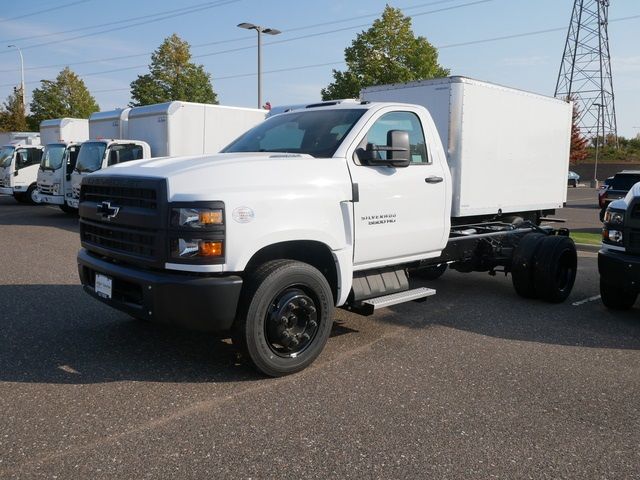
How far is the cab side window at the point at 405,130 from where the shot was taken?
5238 millimetres

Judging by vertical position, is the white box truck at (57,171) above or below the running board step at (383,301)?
above

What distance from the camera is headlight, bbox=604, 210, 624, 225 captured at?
635 centimetres

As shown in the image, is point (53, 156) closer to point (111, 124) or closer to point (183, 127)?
point (111, 124)

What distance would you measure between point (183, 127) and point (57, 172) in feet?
13.7

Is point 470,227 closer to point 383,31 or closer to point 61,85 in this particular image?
point 383,31

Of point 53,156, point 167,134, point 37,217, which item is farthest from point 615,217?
point 53,156

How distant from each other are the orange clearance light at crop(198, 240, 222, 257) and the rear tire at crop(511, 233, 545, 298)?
4.44 metres

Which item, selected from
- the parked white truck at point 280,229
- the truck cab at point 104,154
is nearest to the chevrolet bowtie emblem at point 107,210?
the parked white truck at point 280,229

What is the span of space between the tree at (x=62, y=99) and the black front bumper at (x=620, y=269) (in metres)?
46.5

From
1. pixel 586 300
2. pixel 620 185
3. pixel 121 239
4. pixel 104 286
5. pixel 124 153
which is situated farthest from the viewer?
pixel 620 185

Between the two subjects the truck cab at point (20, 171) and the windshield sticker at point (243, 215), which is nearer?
the windshield sticker at point (243, 215)

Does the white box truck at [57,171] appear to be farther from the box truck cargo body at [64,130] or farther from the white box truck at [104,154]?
the box truck cargo body at [64,130]

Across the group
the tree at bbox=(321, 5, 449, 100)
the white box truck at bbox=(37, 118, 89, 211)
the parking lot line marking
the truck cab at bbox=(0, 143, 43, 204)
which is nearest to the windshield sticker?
the parking lot line marking

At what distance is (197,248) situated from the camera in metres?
3.99
